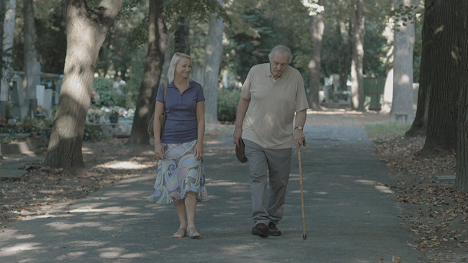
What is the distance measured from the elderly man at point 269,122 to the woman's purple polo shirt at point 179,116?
484mm

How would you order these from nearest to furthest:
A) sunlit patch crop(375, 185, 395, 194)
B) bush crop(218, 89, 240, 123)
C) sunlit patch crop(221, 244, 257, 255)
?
sunlit patch crop(221, 244, 257, 255), sunlit patch crop(375, 185, 395, 194), bush crop(218, 89, 240, 123)

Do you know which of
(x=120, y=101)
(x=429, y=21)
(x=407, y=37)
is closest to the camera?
(x=429, y=21)

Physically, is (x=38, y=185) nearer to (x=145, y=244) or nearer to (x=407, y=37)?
(x=145, y=244)

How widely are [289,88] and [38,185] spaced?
18.3ft

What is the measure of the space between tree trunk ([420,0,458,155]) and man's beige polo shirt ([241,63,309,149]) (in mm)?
8145

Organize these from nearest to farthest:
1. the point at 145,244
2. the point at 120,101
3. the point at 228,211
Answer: the point at 145,244 → the point at 228,211 → the point at 120,101

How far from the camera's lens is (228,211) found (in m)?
8.25

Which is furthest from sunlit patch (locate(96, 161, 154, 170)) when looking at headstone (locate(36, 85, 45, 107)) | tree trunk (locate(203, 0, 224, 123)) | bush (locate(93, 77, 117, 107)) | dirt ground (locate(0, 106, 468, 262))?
bush (locate(93, 77, 117, 107))

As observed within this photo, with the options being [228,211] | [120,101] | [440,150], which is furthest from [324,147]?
[120,101]

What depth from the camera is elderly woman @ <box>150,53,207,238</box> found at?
6.65 metres

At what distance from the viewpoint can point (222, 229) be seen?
705 centimetres

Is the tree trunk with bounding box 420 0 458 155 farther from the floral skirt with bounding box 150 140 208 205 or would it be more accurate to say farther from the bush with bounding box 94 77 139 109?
the bush with bounding box 94 77 139 109

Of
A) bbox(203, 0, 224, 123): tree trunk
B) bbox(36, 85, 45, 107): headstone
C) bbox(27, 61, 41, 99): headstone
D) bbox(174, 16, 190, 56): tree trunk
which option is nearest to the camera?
bbox(174, 16, 190, 56): tree trunk

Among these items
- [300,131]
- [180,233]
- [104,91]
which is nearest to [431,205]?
[300,131]
